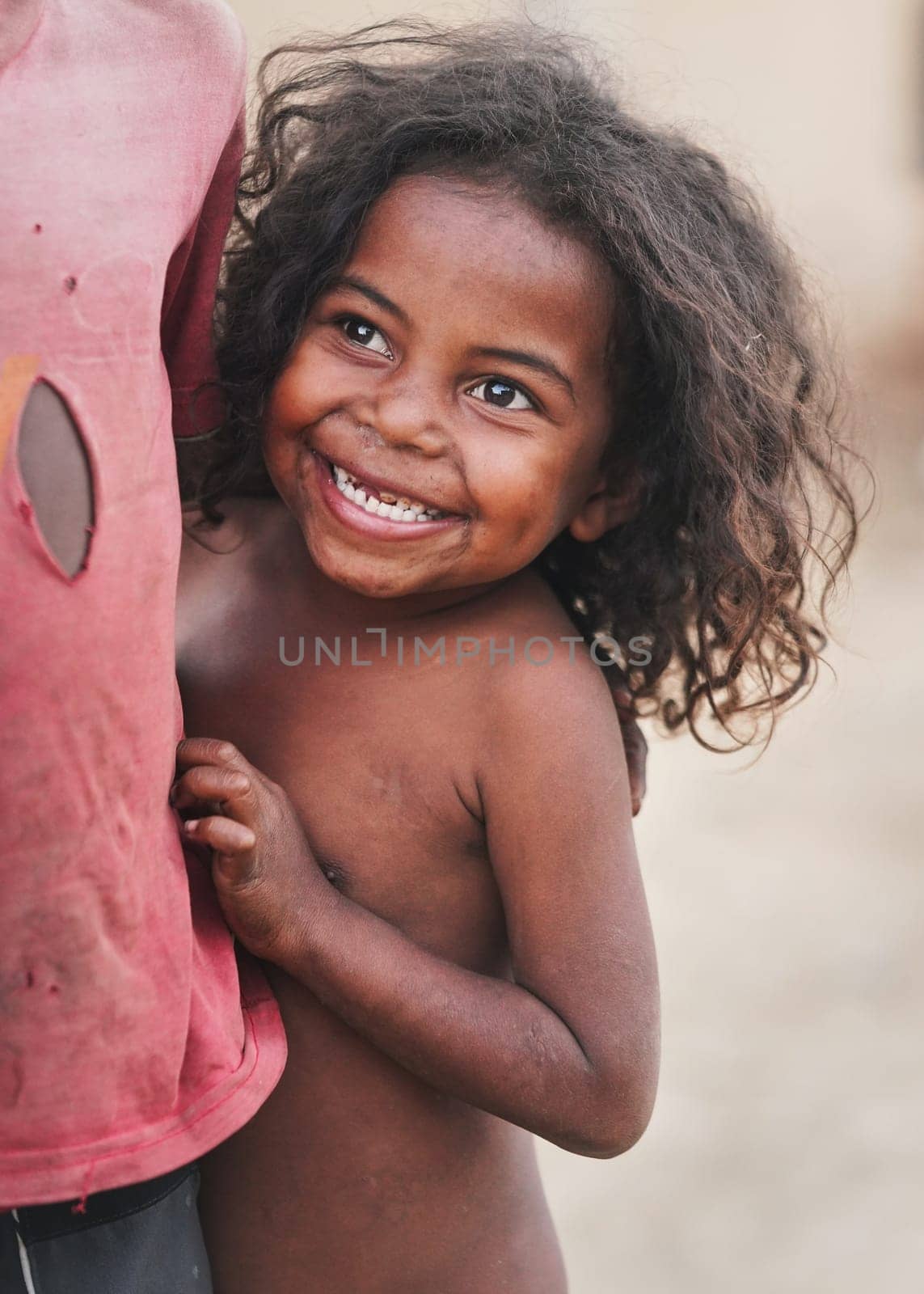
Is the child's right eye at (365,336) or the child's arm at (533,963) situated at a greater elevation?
the child's right eye at (365,336)

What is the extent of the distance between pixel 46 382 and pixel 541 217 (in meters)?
0.67

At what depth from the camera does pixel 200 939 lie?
115cm

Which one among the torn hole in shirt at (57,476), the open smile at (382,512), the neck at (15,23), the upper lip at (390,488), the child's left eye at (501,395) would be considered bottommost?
the open smile at (382,512)

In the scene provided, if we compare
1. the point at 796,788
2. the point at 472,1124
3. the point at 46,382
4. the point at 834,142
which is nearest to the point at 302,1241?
the point at 472,1124

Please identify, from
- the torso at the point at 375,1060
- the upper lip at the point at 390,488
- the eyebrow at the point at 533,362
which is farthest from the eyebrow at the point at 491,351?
the torso at the point at 375,1060

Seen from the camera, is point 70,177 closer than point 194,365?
Yes

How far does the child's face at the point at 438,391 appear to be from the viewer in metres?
1.34

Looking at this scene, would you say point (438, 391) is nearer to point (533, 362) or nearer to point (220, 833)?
point (533, 362)

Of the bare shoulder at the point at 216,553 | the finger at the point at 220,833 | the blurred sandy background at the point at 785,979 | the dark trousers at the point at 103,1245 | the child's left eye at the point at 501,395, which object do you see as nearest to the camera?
the dark trousers at the point at 103,1245

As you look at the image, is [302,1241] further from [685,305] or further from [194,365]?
[685,305]

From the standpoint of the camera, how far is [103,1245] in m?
1.05

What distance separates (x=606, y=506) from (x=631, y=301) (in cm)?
23

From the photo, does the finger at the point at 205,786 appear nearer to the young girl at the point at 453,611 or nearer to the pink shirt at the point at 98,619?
the young girl at the point at 453,611

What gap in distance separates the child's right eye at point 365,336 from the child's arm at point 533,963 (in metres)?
0.37
